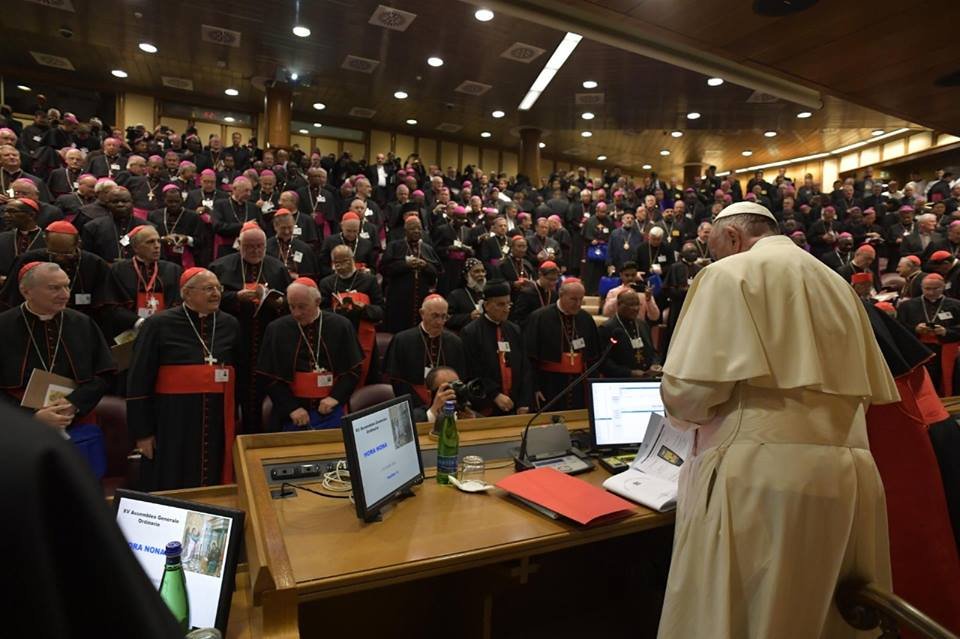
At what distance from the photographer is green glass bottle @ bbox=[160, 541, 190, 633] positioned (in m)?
1.41

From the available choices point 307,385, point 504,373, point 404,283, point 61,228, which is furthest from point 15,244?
point 504,373

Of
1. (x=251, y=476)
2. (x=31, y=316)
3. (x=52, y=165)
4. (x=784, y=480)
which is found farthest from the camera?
(x=52, y=165)

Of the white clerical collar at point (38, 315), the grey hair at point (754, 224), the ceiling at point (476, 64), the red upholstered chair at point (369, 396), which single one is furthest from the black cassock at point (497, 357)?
the grey hair at point (754, 224)

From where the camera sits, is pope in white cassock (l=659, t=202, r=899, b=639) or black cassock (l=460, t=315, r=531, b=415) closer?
pope in white cassock (l=659, t=202, r=899, b=639)

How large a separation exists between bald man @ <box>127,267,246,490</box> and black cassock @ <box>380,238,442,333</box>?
10.2 ft

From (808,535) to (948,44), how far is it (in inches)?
A: 155

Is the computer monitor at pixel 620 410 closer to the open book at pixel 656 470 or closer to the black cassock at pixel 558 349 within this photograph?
the open book at pixel 656 470

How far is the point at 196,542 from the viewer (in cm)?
163

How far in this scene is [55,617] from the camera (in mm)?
425

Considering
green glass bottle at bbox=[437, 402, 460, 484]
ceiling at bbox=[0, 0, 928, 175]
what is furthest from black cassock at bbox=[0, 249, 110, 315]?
ceiling at bbox=[0, 0, 928, 175]

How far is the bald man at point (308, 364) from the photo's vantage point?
4352 mm

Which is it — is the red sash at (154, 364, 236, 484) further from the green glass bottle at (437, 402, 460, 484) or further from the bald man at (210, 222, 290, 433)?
the green glass bottle at (437, 402, 460, 484)

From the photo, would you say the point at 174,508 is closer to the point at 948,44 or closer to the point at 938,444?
the point at 938,444

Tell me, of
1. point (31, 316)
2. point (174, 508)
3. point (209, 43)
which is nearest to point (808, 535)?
point (174, 508)
